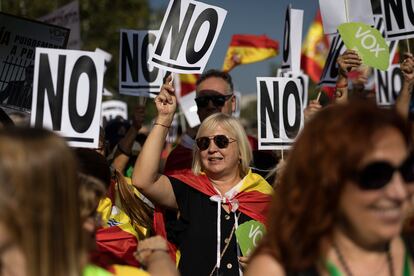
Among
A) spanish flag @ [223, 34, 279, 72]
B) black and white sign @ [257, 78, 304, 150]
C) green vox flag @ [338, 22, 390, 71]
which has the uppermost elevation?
spanish flag @ [223, 34, 279, 72]

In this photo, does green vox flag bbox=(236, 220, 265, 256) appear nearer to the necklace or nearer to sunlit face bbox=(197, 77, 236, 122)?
the necklace

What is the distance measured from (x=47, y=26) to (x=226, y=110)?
1.47 m

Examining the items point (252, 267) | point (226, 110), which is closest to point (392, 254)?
point (252, 267)

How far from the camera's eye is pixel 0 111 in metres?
4.72

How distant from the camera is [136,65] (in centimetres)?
702

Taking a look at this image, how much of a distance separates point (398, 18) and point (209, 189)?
89.5 inches

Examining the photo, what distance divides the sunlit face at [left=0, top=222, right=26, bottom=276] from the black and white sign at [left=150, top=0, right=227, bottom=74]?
2.72m

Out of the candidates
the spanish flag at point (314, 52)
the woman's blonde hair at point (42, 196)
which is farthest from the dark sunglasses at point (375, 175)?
the spanish flag at point (314, 52)

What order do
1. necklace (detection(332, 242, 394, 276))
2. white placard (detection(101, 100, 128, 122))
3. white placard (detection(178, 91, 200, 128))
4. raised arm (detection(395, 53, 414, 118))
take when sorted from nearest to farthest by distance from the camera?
necklace (detection(332, 242, 394, 276)) → raised arm (detection(395, 53, 414, 118)) → white placard (detection(178, 91, 200, 128)) → white placard (detection(101, 100, 128, 122))

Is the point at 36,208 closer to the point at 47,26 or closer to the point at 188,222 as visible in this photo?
the point at 188,222

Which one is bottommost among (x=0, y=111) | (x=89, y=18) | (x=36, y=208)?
(x=36, y=208)

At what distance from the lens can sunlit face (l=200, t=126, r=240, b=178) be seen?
458cm

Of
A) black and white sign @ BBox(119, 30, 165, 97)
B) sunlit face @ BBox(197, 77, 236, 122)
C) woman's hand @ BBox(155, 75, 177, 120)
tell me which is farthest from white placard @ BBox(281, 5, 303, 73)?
woman's hand @ BBox(155, 75, 177, 120)

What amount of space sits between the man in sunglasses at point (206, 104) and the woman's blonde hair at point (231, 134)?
88cm
